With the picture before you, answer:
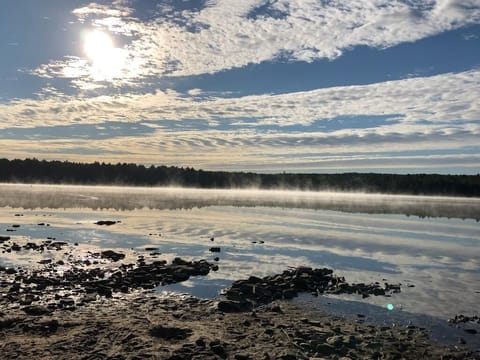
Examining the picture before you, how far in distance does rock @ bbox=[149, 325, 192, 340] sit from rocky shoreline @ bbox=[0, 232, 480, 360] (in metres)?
0.03

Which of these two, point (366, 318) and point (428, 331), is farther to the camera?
point (366, 318)

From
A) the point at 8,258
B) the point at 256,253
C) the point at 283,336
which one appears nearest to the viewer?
the point at 283,336

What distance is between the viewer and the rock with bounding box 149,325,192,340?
15.2 m

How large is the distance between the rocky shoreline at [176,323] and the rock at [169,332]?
3 centimetres

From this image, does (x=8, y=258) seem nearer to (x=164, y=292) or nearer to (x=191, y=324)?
(x=164, y=292)

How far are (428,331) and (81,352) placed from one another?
12270 mm

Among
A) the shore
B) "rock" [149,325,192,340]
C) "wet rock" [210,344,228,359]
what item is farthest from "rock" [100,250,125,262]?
"wet rock" [210,344,228,359]

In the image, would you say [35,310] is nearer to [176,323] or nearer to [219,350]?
[176,323]

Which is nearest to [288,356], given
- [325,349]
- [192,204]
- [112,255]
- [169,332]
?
[325,349]

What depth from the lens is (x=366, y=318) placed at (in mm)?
18094

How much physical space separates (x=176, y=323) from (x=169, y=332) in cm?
97

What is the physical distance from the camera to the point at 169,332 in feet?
51.1

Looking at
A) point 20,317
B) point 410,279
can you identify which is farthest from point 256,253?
point 20,317

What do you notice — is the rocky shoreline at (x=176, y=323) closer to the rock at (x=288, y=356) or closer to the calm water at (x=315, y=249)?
the rock at (x=288, y=356)
